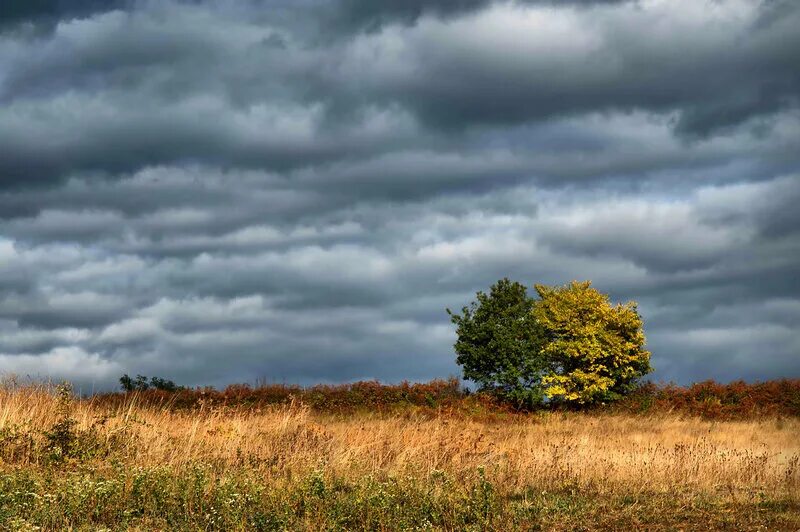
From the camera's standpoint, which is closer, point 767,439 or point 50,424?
point 50,424

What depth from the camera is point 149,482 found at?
42.4ft

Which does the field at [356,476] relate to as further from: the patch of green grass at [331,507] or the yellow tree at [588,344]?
the yellow tree at [588,344]

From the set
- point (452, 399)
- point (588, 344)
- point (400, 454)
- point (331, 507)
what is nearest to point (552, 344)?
point (588, 344)

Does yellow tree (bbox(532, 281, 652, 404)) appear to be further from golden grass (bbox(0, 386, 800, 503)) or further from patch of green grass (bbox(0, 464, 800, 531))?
patch of green grass (bbox(0, 464, 800, 531))

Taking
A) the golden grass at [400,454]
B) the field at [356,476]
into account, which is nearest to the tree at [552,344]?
the field at [356,476]

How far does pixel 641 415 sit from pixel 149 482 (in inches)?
946

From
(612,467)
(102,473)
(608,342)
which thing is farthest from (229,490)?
(608,342)

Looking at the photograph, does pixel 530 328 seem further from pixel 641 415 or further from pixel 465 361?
pixel 641 415

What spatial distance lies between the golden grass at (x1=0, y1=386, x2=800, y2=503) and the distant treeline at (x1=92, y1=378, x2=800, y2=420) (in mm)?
9551

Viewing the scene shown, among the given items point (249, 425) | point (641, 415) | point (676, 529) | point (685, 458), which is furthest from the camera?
point (641, 415)

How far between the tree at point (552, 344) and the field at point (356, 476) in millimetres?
8279

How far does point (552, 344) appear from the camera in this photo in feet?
117

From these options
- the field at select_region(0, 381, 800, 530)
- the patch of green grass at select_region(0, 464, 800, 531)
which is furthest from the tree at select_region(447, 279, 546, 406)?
the patch of green grass at select_region(0, 464, 800, 531)

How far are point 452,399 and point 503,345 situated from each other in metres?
3.33
